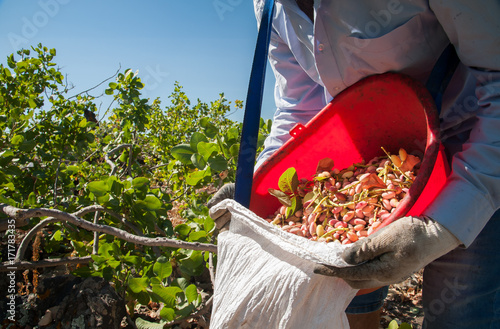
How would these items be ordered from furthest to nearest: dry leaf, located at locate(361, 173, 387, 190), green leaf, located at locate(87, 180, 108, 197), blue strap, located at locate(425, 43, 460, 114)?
green leaf, located at locate(87, 180, 108, 197), dry leaf, located at locate(361, 173, 387, 190), blue strap, located at locate(425, 43, 460, 114)

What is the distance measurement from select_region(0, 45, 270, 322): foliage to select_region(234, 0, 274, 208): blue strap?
2.25 ft

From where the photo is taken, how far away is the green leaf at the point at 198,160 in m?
1.87

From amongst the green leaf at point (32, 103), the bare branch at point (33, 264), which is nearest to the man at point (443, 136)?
the bare branch at point (33, 264)

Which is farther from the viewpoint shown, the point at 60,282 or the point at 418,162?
the point at 60,282

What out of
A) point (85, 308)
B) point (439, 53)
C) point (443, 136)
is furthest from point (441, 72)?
point (85, 308)

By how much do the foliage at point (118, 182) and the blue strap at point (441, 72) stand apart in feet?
3.38

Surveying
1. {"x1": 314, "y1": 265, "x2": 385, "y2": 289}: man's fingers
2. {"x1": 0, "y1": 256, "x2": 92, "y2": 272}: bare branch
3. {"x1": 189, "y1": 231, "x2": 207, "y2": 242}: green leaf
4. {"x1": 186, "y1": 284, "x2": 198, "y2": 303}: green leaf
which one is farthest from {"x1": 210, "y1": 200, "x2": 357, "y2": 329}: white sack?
{"x1": 0, "y1": 256, "x2": 92, "y2": 272}: bare branch

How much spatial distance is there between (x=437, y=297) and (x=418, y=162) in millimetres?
415

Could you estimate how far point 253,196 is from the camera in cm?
141

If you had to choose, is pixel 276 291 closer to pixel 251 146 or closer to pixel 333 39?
pixel 251 146

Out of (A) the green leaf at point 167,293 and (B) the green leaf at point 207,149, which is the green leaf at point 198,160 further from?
(A) the green leaf at point 167,293

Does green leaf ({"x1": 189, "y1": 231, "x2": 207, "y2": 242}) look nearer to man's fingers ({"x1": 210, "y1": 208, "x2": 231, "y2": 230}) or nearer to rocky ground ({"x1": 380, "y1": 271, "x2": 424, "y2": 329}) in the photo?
man's fingers ({"x1": 210, "y1": 208, "x2": 231, "y2": 230})

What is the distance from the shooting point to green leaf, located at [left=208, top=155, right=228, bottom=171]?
181cm

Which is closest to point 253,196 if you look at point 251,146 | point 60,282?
point 251,146
